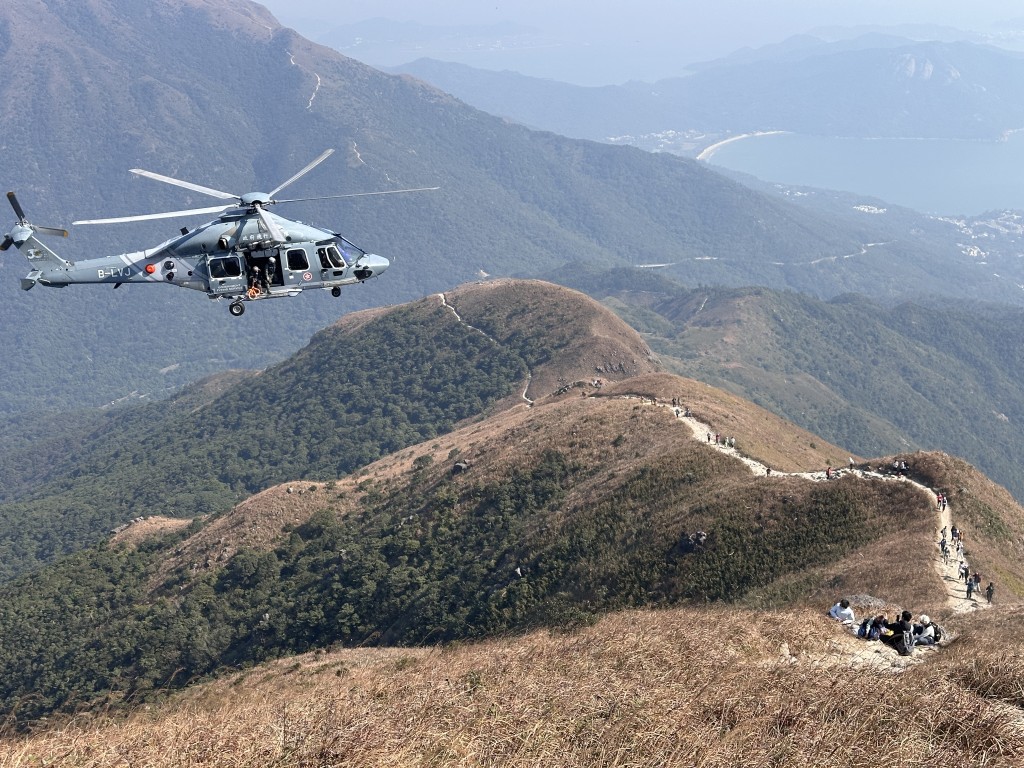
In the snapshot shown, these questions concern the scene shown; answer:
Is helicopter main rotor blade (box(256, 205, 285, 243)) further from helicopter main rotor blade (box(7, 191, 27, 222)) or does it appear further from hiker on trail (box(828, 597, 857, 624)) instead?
hiker on trail (box(828, 597, 857, 624))

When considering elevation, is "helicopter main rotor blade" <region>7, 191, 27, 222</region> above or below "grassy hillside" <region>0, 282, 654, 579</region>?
above

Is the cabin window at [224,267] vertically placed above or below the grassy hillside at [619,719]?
above

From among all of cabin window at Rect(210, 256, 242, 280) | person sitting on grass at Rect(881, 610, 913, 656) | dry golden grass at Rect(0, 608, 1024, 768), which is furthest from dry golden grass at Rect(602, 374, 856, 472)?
dry golden grass at Rect(0, 608, 1024, 768)

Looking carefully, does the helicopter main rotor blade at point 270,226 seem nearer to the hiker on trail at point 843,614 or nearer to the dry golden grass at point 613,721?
the dry golden grass at point 613,721

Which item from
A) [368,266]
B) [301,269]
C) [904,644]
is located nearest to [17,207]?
[301,269]

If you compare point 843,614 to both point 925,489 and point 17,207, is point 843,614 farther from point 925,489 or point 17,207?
point 17,207

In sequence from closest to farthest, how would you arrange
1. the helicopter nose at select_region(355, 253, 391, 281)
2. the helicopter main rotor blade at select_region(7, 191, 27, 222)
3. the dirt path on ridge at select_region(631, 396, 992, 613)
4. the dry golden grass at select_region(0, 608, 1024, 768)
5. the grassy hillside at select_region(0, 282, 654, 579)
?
1. the dry golden grass at select_region(0, 608, 1024, 768)
2. the dirt path on ridge at select_region(631, 396, 992, 613)
3. the helicopter main rotor blade at select_region(7, 191, 27, 222)
4. the helicopter nose at select_region(355, 253, 391, 281)
5. the grassy hillside at select_region(0, 282, 654, 579)

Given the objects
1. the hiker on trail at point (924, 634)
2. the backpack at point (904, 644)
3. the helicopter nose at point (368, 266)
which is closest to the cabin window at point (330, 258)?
the helicopter nose at point (368, 266)

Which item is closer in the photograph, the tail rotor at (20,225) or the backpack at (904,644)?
the backpack at (904,644)
